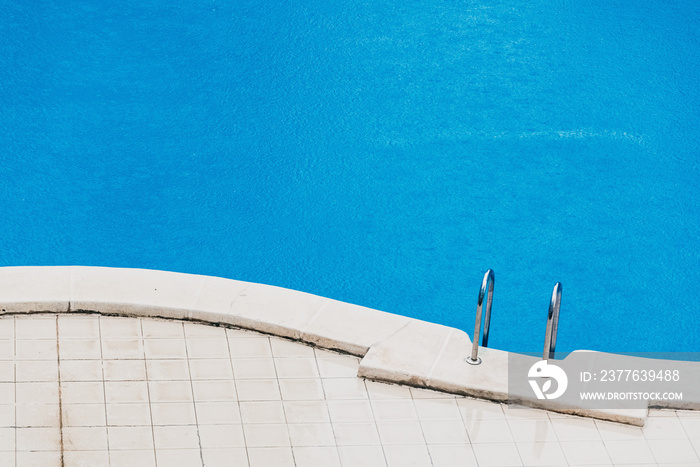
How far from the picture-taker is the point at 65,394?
5.39m

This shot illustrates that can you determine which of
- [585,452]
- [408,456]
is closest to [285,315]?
[408,456]

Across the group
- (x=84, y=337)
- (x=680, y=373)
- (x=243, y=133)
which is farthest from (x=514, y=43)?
(x=84, y=337)

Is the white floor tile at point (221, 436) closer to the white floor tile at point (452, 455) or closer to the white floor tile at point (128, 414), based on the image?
the white floor tile at point (128, 414)

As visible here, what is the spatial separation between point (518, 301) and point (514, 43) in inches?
155

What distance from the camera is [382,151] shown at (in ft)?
29.1

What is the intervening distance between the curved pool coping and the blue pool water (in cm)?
139

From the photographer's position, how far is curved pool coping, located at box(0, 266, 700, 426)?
5598 millimetres

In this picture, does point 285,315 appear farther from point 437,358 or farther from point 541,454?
point 541,454

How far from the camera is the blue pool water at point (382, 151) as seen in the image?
7.63 meters

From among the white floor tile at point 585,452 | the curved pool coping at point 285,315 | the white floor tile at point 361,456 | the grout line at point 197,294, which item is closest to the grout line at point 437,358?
the curved pool coping at point 285,315

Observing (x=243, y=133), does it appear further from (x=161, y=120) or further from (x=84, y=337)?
(x=84, y=337)

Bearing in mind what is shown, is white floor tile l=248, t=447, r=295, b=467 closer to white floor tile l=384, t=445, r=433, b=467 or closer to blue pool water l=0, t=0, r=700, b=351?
white floor tile l=384, t=445, r=433, b=467
